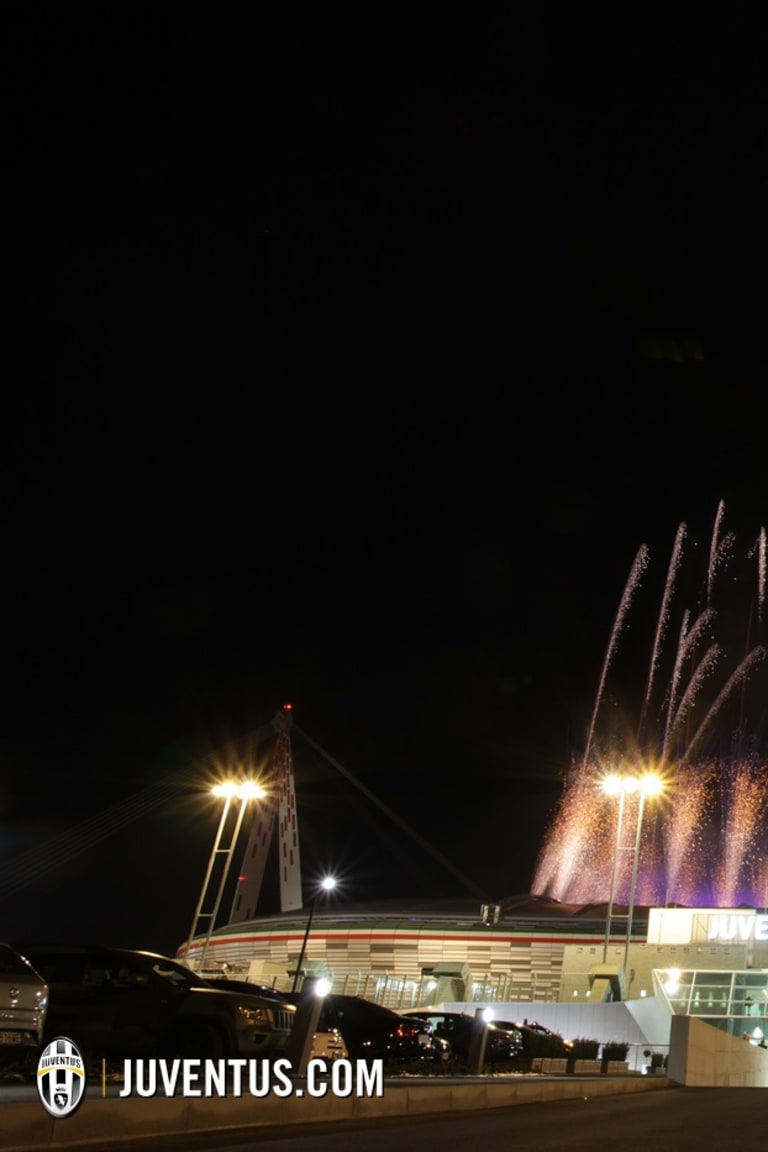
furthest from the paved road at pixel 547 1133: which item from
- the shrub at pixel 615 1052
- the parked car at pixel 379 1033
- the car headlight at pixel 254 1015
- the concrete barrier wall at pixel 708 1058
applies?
the shrub at pixel 615 1052

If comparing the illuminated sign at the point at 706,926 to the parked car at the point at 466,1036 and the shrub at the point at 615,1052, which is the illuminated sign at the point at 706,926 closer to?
the shrub at the point at 615,1052

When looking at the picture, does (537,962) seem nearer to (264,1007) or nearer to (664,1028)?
(664,1028)

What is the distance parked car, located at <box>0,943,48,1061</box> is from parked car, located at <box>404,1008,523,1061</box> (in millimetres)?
16490

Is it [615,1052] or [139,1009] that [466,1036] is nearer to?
[615,1052]

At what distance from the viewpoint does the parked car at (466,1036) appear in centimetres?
2833

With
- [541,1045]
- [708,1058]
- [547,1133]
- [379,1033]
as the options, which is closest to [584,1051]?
[541,1045]

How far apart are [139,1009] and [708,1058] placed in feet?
67.1

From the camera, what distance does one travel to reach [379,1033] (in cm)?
2402

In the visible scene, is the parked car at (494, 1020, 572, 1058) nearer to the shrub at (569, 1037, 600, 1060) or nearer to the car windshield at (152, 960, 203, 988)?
the shrub at (569, 1037, 600, 1060)

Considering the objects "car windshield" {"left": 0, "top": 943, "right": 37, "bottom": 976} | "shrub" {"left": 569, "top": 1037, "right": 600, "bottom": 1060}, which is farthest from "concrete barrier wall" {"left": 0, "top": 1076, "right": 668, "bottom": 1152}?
"shrub" {"left": 569, "top": 1037, "right": 600, "bottom": 1060}

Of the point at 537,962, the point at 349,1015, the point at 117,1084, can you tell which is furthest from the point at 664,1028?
the point at 117,1084

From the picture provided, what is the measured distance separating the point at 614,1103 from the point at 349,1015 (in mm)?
5983

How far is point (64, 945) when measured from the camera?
16250mm

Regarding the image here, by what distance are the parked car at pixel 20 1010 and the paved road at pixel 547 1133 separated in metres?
2.44
